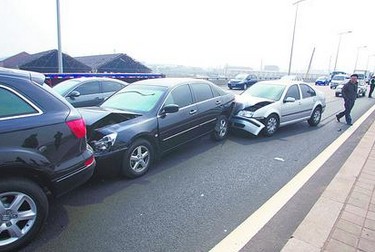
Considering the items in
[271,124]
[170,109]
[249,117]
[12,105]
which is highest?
[12,105]

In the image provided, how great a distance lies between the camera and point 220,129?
7039mm

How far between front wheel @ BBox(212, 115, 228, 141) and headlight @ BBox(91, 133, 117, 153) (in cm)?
308

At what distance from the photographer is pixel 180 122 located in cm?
561

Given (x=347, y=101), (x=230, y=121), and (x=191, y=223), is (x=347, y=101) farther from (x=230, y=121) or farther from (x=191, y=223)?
(x=191, y=223)

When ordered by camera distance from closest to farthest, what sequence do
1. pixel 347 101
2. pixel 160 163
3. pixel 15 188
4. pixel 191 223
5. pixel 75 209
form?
pixel 15 188 → pixel 191 223 → pixel 75 209 → pixel 160 163 → pixel 347 101

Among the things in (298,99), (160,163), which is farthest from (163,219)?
(298,99)

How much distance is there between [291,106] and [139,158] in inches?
213

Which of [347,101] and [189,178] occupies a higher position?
[347,101]

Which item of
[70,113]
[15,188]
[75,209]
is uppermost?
[70,113]

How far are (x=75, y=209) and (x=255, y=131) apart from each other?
195 inches

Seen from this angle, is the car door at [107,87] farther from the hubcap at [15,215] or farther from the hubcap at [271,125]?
the hubcap at [15,215]

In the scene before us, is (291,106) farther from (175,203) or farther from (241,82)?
(241,82)

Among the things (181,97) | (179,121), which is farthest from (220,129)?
(179,121)

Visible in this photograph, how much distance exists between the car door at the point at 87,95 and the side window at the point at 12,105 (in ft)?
19.4
